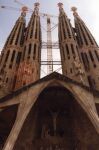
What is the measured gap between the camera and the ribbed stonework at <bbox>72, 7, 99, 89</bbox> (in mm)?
32022

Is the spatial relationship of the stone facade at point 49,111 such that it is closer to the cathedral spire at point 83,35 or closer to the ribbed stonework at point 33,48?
the ribbed stonework at point 33,48

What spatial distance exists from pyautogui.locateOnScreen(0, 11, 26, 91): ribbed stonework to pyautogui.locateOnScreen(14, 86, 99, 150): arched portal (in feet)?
23.1

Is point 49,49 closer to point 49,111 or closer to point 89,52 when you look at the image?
point 89,52

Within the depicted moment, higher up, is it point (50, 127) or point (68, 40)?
point (68, 40)

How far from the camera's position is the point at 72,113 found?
23.9m

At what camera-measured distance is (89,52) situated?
1419 inches

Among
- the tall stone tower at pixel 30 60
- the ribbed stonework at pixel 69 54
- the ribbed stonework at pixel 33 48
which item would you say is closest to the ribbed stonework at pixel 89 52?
the ribbed stonework at pixel 69 54

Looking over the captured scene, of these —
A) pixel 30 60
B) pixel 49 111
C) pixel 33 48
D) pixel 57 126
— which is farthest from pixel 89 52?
pixel 57 126

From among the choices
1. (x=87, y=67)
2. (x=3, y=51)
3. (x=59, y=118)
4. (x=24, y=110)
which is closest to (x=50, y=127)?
(x=59, y=118)

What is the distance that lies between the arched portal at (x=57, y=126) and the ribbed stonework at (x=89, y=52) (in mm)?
8037

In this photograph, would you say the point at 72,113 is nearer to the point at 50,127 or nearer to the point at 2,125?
the point at 50,127

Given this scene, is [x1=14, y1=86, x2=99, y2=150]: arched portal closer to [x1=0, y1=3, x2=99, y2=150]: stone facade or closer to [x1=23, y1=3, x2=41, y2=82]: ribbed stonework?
[x1=0, y1=3, x2=99, y2=150]: stone facade

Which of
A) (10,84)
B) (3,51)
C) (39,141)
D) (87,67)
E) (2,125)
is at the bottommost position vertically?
(39,141)

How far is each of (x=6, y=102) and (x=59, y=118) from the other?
5.76m
